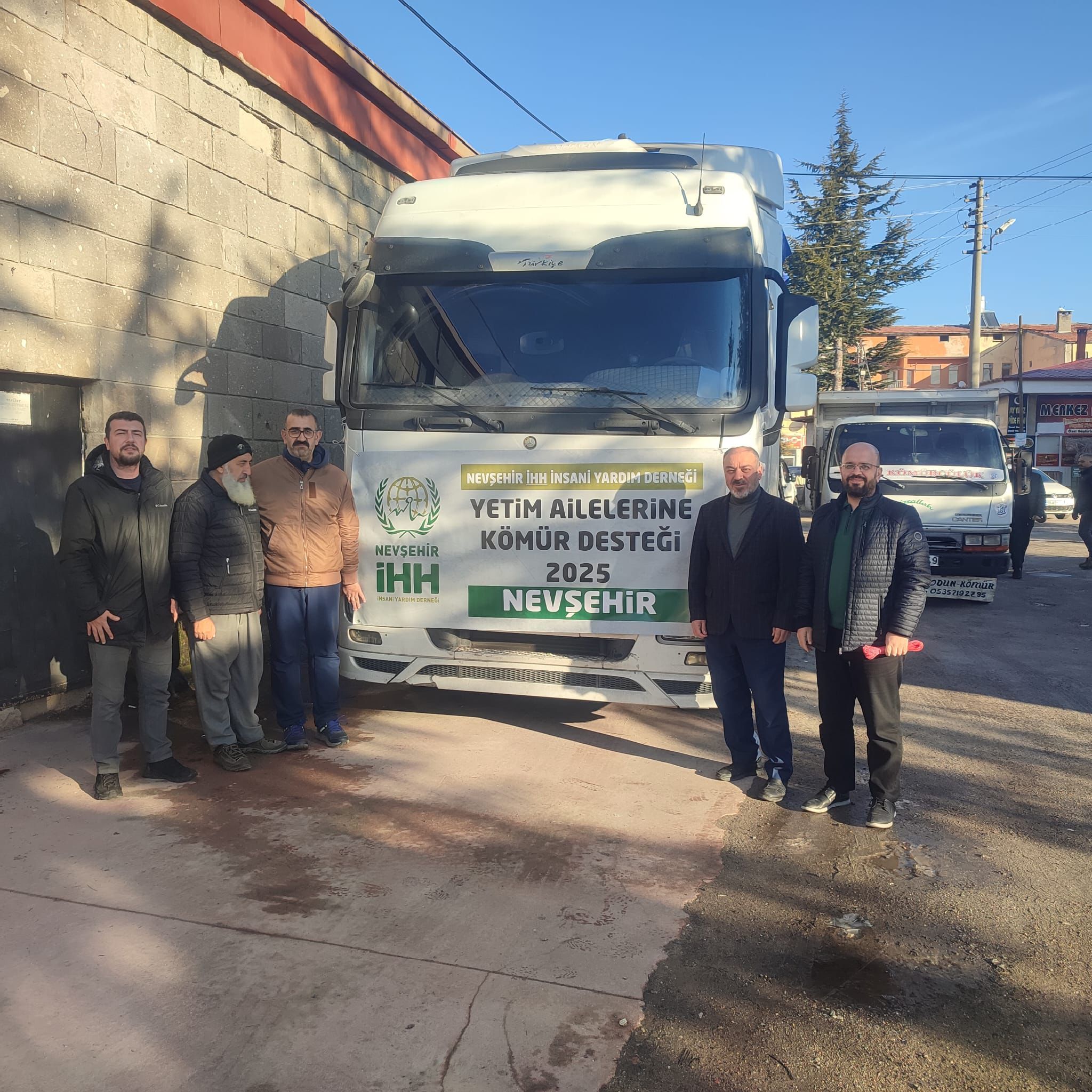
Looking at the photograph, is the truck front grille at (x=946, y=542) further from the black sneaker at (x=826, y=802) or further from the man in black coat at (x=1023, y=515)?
the black sneaker at (x=826, y=802)

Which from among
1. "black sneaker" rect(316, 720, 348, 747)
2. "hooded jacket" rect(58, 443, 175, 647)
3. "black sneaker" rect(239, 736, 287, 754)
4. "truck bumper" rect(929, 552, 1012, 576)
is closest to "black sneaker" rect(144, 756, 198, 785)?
"black sneaker" rect(239, 736, 287, 754)

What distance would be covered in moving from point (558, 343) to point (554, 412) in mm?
446

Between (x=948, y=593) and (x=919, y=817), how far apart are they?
6.56m

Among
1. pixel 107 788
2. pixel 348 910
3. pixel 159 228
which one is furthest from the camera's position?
pixel 159 228

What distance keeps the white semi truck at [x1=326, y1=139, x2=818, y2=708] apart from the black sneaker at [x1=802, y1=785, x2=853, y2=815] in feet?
2.90

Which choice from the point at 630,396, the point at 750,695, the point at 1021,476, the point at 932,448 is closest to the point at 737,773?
the point at 750,695

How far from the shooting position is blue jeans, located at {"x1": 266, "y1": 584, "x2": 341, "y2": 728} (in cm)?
541

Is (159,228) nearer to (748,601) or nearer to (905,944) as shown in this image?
(748,601)

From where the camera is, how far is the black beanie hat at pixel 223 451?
Answer: 4996mm

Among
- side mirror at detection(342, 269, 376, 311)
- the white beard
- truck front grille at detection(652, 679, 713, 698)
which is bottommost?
truck front grille at detection(652, 679, 713, 698)

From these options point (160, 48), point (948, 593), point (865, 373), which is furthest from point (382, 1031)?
point (865, 373)

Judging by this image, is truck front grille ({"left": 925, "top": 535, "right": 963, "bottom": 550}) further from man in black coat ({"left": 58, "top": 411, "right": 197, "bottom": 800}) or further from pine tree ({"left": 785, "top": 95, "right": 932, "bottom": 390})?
pine tree ({"left": 785, "top": 95, "right": 932, "bottom": 390})

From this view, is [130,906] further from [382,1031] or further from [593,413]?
[593,413]

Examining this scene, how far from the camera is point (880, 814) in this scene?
446 cm
